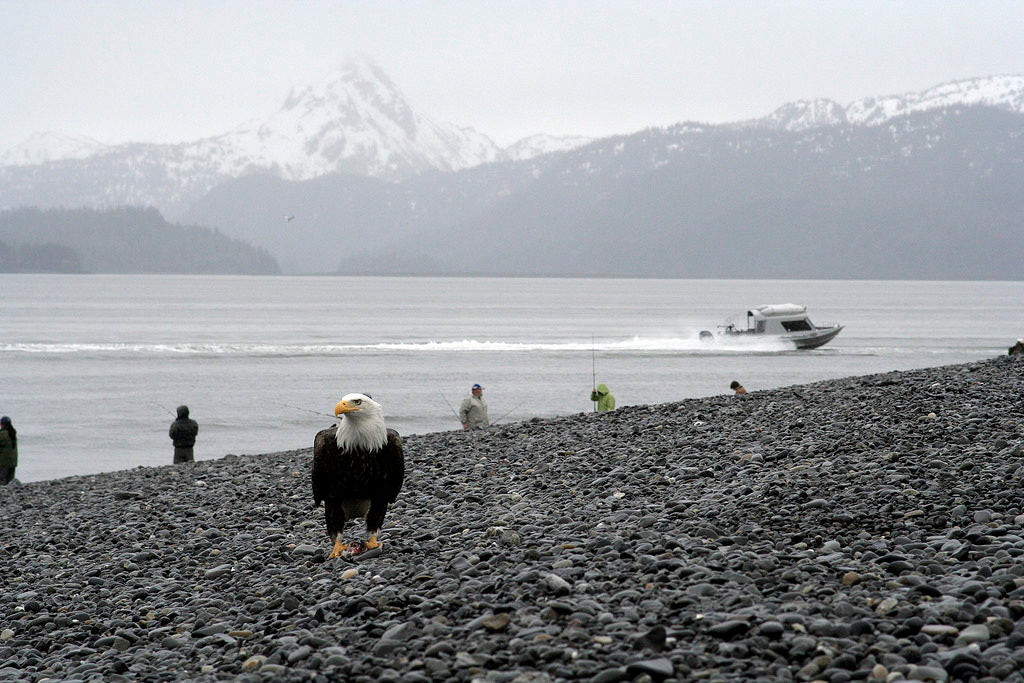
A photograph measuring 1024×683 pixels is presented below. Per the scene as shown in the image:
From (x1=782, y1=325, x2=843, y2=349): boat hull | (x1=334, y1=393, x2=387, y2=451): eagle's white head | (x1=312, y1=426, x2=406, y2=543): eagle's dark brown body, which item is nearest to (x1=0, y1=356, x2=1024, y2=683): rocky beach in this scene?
(x1=312, y1=426, x2=406, y2=543): eagle's dark brown body

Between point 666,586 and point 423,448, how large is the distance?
36.2 ft

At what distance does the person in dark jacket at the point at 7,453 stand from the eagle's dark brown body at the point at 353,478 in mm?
14973

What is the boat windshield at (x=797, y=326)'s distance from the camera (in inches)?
3039

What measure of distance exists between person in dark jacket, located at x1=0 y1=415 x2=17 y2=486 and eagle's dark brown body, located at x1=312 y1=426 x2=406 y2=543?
15.0 metres

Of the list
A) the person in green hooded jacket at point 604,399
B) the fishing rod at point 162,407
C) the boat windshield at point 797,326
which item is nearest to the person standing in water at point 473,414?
the person in green hooded jacket at point 604,399

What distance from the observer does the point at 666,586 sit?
7141 mm

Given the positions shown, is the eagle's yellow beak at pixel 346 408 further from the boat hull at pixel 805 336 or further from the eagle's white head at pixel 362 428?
the boat hull at pixel 805 336

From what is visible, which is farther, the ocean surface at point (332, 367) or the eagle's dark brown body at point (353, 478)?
the ocean surface at point (332, 367)

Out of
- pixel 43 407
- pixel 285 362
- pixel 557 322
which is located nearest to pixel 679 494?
pixel 43 407

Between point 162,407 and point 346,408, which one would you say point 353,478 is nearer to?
point 346,408

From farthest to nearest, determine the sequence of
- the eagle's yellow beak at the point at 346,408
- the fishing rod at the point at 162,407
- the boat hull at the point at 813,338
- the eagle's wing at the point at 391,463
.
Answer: the boat hull at the point at 813,338 → the fishing rod at the point at 162,407 → the eagle's wing at the point at 391,463 → the eagle's yellow beak at the point at 346,408

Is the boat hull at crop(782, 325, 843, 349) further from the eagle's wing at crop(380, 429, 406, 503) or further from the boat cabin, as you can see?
the eagle's wing at crop(380, 429, 406, 503)

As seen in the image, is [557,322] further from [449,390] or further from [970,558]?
[970,558]

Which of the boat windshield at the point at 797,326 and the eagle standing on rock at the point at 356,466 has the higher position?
the boat windshield at the point at 797,326
